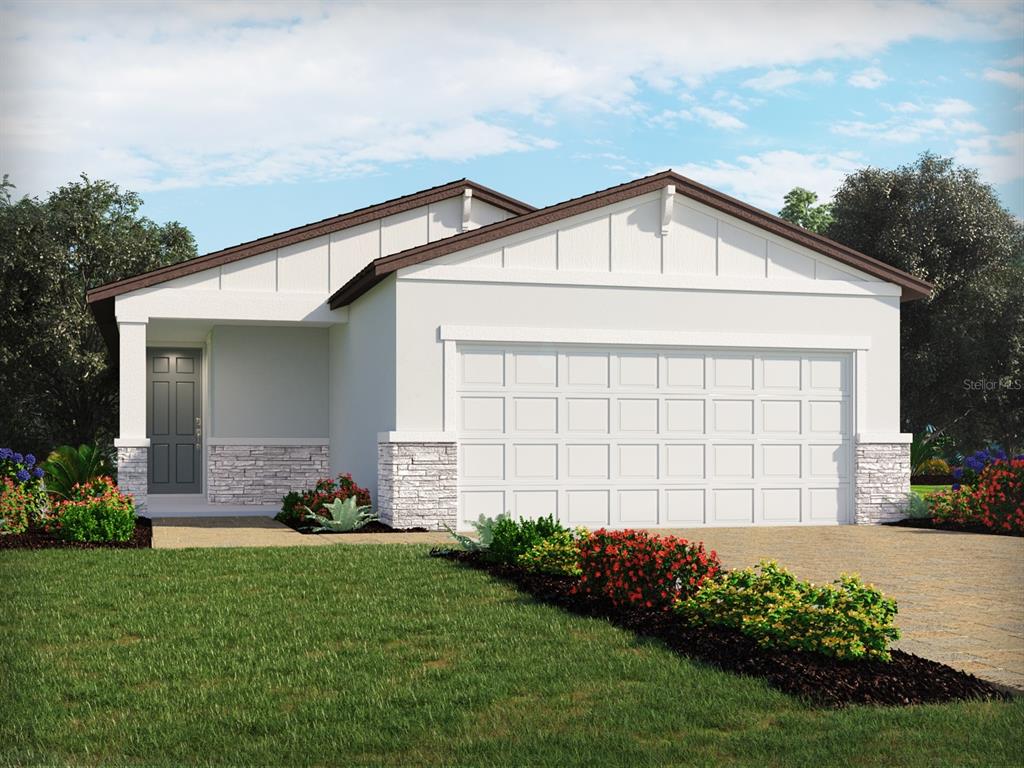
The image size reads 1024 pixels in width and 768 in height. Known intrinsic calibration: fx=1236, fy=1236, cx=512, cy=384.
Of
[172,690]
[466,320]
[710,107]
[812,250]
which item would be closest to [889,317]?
[812,250]

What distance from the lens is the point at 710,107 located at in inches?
247

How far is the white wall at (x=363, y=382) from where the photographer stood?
1648cm

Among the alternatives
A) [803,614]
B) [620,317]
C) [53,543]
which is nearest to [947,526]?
[620,317]

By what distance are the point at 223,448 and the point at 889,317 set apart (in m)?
10.7

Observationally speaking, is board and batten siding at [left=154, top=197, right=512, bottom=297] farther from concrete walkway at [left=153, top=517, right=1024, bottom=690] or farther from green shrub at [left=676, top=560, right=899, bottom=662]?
green shrub at [left=676, top=560, right=899, bottom=662]

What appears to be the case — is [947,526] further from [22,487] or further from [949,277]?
[949,277]

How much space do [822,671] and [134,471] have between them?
1298 cm

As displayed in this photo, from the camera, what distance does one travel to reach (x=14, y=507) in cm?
1481

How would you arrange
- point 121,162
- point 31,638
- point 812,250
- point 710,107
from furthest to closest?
point 812,250 < point 31,638 < point 121,162 < point 710,107

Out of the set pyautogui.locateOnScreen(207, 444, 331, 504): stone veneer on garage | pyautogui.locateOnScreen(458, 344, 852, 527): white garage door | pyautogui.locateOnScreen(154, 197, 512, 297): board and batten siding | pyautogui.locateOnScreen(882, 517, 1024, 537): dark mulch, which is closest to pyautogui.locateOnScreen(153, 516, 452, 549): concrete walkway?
pyautogui.locateOnScreen(458, 344, 852, 527): white garage door

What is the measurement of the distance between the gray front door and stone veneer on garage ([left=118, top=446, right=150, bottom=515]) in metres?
4.22

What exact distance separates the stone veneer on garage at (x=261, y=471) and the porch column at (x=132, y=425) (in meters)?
2.51

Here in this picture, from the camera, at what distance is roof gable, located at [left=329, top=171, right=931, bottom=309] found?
16.0 meters

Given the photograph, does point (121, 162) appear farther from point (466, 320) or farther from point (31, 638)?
point (466, 320)
